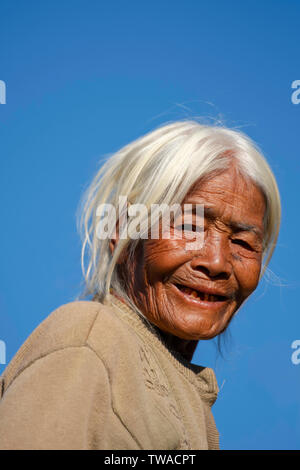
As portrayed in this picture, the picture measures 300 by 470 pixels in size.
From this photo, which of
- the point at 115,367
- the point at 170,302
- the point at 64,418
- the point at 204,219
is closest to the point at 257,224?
the point at 204,219

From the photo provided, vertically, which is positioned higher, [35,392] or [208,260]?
[208,260]

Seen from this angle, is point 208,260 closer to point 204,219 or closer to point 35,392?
point 204,219

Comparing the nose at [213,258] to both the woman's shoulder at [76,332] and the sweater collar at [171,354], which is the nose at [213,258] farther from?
the woman's shoulder at [76,332]

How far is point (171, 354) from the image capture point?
1.48 m

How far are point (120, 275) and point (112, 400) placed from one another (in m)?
0.50

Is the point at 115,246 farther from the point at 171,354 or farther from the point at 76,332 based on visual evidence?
the point at 76,332

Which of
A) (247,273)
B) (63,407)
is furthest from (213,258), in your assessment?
(63,407)

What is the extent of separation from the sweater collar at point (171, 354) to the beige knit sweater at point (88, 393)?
3.6 inches

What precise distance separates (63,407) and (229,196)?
0.72m

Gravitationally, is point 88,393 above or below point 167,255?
below

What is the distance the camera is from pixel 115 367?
44.3 inches

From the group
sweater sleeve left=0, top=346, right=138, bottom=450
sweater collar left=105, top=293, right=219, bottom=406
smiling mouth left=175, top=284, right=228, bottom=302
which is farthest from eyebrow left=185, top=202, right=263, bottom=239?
sweater sleeve left=0, top=346, right=138, bottom=450

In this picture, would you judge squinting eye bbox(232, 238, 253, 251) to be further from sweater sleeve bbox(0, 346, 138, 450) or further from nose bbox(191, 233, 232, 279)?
sweater sleeve bbox(0, 346, 138, 450)

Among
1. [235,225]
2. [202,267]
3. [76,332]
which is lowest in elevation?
[76,332]
